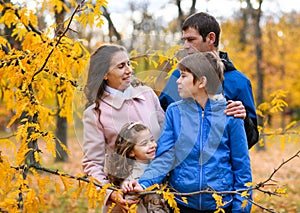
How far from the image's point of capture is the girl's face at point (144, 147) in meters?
2.82

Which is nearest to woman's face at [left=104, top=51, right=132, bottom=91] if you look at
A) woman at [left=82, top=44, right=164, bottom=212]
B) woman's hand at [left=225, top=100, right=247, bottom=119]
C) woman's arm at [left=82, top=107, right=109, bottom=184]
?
woman at [left=82, top=44, right=164, bottom=212]

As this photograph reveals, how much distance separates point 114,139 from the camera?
291 centimetres

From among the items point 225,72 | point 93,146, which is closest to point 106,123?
point 93,146

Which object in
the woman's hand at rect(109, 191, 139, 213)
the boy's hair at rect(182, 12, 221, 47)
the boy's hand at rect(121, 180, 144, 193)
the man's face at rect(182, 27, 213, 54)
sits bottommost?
the woman's hand at rect(109, 191, 139, 213)

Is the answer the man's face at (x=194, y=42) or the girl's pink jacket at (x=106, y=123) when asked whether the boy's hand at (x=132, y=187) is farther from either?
the man's face at (x=194, y=42)

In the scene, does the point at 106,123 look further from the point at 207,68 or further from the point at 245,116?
the point at 245,116

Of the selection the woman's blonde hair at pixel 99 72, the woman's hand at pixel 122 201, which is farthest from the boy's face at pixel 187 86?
the woman's hand at pixel 122 201

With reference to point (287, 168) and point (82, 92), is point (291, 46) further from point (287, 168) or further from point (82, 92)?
point (82, 92)

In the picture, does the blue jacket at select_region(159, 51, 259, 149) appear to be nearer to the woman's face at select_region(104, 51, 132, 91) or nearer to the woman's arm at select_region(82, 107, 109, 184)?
the woman's face at select_region(104, 51, 132, 91)

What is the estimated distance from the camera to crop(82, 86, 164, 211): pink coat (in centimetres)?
288

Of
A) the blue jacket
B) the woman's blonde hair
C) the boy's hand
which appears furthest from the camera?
the blue jacket

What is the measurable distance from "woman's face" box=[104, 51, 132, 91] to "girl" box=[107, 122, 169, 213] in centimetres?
26

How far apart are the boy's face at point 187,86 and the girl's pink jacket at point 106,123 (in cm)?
26

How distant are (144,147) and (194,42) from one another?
2.68ft
